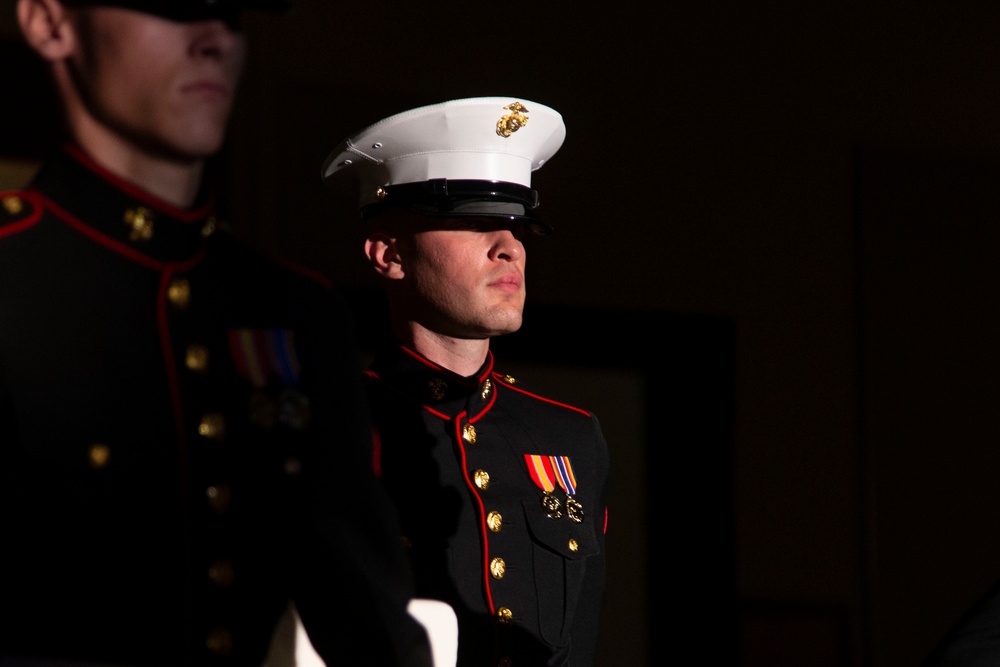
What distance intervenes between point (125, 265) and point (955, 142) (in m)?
3.11

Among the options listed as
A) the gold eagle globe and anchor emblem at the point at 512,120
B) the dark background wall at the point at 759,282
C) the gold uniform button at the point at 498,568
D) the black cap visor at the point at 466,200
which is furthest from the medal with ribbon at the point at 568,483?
the dark background wall at the point at 759,282

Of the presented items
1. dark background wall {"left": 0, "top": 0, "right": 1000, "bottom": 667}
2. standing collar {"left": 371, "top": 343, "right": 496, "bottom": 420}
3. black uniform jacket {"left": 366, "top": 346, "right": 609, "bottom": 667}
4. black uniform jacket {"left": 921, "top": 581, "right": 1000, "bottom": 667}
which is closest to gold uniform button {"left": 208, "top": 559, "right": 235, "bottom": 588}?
black uniform jacket {"left": 366, "top": 346, "right": 609, "bottom": 667}

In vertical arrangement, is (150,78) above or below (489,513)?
above

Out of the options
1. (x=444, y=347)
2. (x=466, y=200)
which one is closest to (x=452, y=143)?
(x=466, y=200)

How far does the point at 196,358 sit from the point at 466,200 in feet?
2.36

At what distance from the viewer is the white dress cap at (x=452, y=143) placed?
1818 millimetres

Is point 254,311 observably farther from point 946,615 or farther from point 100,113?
point 946,615

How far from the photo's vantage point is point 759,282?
3.57 metres

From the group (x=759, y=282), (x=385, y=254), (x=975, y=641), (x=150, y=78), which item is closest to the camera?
(x=150, y=78)

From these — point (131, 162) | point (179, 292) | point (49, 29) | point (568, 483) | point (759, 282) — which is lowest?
point (568, 483)

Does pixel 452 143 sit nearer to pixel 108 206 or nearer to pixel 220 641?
pixel 108 206

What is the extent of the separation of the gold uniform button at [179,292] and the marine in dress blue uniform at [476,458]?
685 millimetres

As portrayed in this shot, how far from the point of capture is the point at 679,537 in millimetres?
3414

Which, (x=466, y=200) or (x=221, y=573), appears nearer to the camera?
(x=221, y=573)
